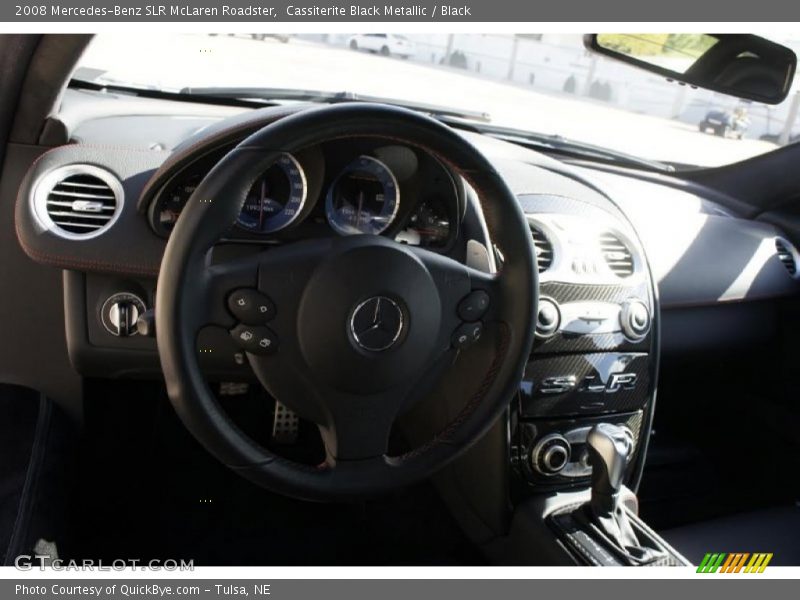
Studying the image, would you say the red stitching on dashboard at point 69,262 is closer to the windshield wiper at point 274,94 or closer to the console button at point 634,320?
the windshield wiper at point 274,94

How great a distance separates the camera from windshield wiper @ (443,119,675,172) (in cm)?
261

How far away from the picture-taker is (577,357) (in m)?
2.00

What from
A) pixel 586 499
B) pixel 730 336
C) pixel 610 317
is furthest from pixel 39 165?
pixel 730 336

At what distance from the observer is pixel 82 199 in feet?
5.56

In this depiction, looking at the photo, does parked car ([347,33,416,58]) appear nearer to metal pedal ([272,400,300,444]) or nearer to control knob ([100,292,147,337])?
control knob ([100,292,147,337])

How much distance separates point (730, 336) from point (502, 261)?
5.45 ft

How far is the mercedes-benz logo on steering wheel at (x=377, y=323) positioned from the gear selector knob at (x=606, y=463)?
0.71 metres

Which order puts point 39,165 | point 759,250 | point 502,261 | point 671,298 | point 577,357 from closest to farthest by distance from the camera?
point 502,261
point 39,165
point 577,357
point 671,298
point 759,250

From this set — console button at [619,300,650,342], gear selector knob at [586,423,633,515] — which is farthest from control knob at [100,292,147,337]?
console button at [619,300,650,342]

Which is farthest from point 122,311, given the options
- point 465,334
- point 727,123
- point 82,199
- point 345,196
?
point 727,123

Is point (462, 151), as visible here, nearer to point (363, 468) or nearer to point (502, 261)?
point (502, 261)

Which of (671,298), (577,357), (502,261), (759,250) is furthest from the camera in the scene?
(759,250)

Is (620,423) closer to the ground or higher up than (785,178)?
closer to the ground

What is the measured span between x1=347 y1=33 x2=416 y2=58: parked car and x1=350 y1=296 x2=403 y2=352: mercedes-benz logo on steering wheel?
40.1 inches
